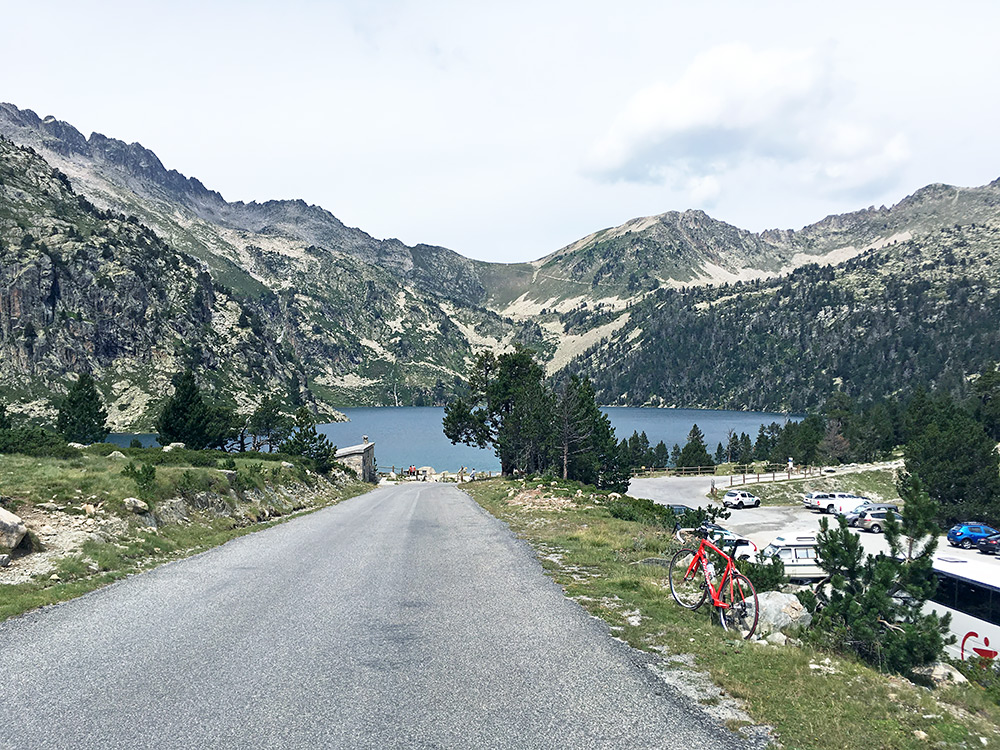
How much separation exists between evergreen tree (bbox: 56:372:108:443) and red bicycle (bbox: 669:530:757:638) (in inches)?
3226

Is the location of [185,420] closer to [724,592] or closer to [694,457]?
[724,592]

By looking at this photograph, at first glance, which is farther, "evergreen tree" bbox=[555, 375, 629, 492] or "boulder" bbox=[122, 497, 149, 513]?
"evergreen tree" bbox=[555, 375, 629, 492]

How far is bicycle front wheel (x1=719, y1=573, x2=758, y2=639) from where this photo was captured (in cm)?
1005

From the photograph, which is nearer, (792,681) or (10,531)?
(792,681)

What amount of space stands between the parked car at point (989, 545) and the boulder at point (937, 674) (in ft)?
170

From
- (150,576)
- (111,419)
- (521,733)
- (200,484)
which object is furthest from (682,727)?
(111,419)

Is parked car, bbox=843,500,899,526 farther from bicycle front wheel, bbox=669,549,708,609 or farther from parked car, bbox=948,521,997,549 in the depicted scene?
bicycle front wheel, bbox=669,549,708,609

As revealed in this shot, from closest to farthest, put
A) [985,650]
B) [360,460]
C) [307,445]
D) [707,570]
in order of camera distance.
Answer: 1. [707,570]
2. [985,650]
3. [307,445]
4. [360,460]

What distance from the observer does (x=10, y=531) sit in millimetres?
14516

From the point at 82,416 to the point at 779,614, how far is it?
8728 cm

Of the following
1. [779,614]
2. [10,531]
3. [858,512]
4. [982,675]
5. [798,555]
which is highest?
[779,614]

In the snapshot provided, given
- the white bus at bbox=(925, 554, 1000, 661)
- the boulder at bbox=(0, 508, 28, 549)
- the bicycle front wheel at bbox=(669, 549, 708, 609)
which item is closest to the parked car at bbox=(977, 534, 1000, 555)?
the white bus at bbox=(925, 554, 1000, 661)

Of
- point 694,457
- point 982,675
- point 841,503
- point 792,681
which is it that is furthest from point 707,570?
point 694,457

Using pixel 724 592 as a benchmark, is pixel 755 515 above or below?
below
